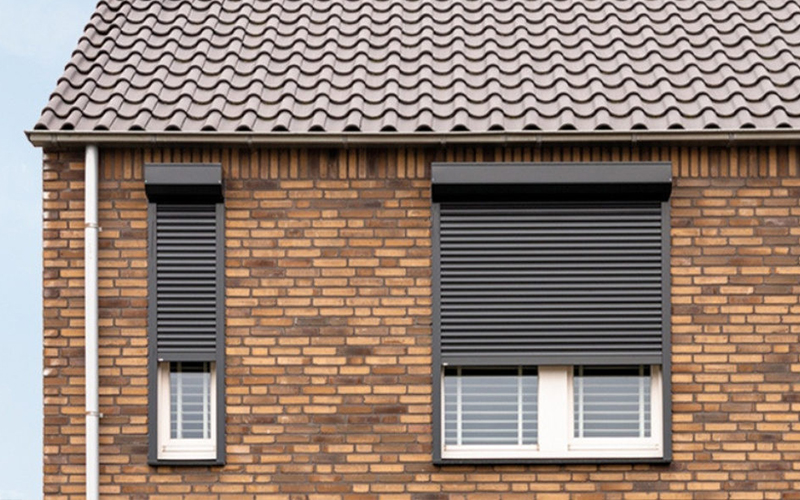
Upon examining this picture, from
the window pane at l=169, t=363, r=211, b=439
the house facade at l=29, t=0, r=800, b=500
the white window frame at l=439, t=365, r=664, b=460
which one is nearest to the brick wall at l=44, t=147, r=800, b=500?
the house facade at l=29, t=0, r=800, b=500

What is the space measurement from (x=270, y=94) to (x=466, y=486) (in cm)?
361

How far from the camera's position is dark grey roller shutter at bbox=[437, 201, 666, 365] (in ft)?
26.5

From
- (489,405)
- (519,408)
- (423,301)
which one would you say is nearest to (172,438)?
(423,301)

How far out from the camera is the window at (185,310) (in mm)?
8055

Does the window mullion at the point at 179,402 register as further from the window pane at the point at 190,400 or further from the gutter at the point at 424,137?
the gutter at the point at 424,137

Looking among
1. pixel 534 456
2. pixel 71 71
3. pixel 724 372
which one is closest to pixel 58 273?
pixel 71 71

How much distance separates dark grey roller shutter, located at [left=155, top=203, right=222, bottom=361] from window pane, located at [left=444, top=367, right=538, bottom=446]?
1984 millimetres

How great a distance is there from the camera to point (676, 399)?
8.05 metres

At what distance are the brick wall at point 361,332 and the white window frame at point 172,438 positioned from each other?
0.14m

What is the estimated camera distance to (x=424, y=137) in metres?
8.04

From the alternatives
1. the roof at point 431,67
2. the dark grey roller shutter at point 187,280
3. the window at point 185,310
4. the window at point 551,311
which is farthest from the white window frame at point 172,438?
the roof at point 431,67

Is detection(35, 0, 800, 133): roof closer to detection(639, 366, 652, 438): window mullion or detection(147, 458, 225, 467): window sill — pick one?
detection(639, 366, 652, 438): window mullion

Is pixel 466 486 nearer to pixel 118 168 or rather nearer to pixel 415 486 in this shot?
pixel 415 486

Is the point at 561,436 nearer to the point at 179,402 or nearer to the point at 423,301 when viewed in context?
the point at 423,301
